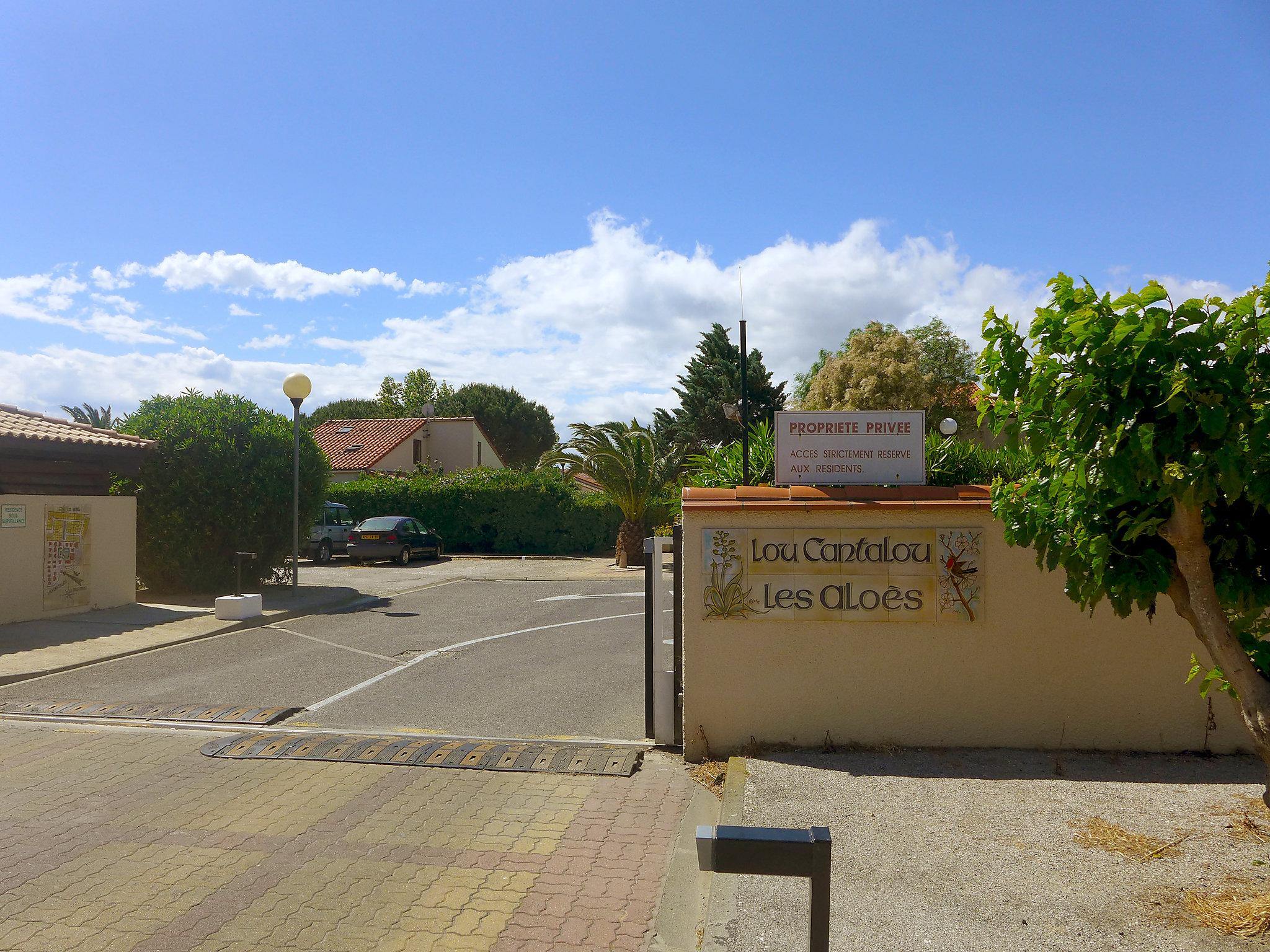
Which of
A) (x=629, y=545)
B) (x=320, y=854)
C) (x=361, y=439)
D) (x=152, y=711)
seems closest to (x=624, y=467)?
(x=629, y=545)

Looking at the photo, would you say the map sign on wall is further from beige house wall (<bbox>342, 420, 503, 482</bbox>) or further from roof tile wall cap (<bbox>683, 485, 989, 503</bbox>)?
beige house wall (<bbox>342, 420, 503, 482</bbox>)

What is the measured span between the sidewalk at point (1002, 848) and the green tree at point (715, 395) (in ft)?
A: 112

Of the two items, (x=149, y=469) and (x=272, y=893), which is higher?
(x=149, y=469)

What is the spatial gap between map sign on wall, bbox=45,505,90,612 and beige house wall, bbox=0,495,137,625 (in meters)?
0.07

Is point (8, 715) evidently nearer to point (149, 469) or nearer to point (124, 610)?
point (124, 610)

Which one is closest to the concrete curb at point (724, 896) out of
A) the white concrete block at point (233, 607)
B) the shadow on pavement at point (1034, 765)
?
the shadow on pavement at point (1034, 765)

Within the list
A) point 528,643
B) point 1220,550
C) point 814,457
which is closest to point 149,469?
point 528,643

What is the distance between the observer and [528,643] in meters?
11.9

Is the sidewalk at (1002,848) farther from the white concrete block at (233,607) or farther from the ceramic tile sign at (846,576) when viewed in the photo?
the white concrete block at (233,607)

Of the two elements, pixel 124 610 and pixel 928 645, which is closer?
pixel 928 645

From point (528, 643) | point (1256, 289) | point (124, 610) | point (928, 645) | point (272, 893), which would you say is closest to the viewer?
point (1256, 289)

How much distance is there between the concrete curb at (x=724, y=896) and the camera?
3846 millimetres

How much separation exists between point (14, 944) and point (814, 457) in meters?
5.46

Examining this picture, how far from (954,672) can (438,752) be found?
3871 millimetres
